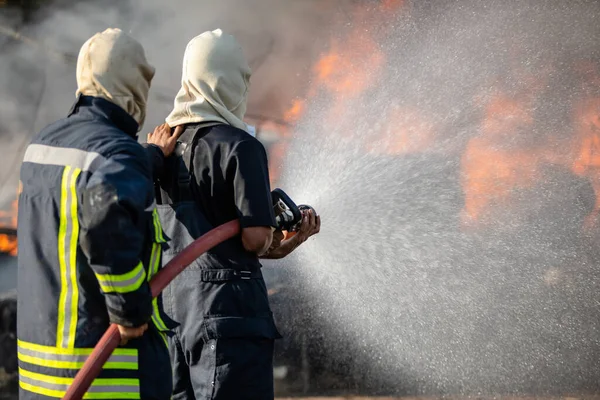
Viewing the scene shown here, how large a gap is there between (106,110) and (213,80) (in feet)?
2.28

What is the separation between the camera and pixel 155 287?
8.58 ft

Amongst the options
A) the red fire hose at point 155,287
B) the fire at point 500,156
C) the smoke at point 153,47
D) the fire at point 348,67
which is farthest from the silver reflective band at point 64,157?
the fire at point 500,156

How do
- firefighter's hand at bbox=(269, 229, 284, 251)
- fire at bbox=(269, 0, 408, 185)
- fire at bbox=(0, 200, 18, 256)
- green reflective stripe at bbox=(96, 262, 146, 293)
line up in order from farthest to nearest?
1. fire at bbox=(269, 0, 408, 185)
2. fire at bbox=(0, 200, 18, 256)
3. firefighter's hand at bbox=(269, 229, 284, 251)
4. green reflective stripe at bbox=(96, 262, 146, 293)

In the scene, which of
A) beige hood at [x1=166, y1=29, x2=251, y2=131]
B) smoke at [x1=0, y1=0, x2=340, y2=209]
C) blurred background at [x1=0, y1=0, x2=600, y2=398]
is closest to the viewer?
beige hood at [x1=166, y1=29, x2=251, y2=131]

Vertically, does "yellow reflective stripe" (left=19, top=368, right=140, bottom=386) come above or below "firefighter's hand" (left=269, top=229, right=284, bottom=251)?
below

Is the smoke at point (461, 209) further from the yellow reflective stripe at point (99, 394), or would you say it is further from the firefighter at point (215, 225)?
the yellow reflective stripe at point (99, 394)

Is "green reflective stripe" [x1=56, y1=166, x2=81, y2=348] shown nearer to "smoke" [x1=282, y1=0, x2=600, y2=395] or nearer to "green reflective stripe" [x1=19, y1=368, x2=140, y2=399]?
"green reflective stripe" [x1=19, y1=368, x2=140, y2=399]

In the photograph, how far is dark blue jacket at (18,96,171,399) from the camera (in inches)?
93.4

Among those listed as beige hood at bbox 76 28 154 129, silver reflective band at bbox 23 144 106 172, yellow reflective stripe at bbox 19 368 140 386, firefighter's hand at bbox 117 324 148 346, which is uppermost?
beige hood at bbox 76 28 154 129

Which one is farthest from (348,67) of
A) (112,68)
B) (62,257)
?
(62,257)

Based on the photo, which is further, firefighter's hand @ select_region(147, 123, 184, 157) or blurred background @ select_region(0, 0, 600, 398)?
blurred background @ select_region(0, 0, 600, 398)

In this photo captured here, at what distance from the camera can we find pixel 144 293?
Result: 244 cm

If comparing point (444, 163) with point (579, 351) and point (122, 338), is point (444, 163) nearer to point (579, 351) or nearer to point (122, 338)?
point (579, 351)

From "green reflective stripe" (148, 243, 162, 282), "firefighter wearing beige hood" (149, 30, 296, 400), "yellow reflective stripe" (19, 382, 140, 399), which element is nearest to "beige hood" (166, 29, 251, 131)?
"firefighter wearing beige hood" (149, 30, 296, 400)
